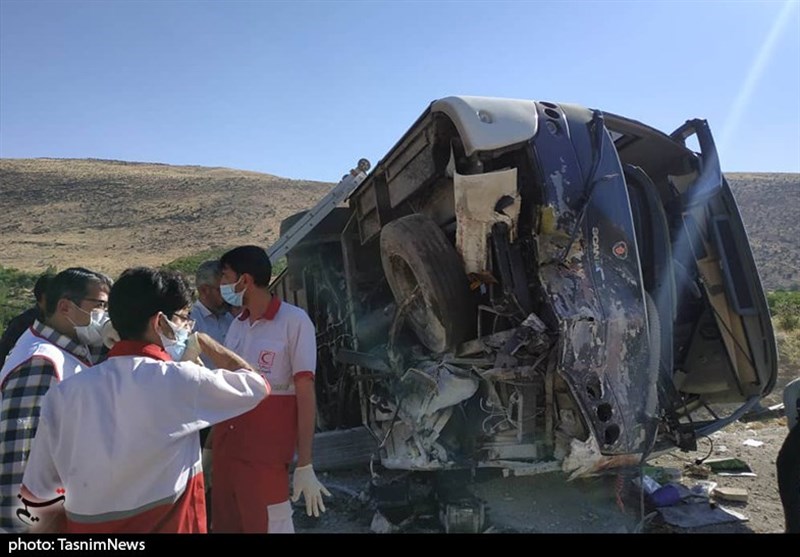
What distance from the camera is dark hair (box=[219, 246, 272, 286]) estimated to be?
2764mm

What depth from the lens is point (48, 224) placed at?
37844 mm

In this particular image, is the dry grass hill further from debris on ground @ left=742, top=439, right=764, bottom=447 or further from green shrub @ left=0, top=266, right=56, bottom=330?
debris on ground @ left=742, top=439, right=764, bottom=447

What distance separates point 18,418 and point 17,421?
1cm

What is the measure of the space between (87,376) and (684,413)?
10.9 ft

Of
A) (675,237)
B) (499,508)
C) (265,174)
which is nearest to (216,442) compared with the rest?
Result: (499,508)

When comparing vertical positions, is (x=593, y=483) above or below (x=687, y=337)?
below

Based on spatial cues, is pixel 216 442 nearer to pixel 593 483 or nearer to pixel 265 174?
pixel 593 483

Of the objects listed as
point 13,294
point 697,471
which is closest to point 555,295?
point 697,471

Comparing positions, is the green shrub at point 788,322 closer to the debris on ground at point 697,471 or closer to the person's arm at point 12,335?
the debris on ground at point 697,471

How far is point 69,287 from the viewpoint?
266 centimetres

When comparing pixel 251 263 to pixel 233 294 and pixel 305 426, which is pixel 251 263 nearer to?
pixel 233 294

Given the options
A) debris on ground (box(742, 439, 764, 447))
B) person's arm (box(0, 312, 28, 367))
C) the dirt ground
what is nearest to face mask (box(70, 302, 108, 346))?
person's arm (box(0, 312, 28, 367))

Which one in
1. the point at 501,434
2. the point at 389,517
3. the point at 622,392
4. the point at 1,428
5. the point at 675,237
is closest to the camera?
the point at 1,428

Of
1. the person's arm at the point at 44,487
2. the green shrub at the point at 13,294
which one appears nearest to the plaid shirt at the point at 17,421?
the person's arm at the point at 44,487
